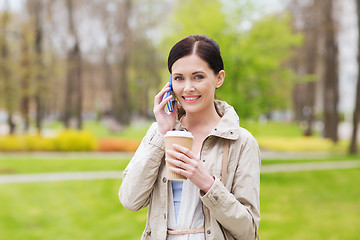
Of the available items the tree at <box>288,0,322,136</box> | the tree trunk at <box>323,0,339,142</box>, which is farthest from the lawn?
the tree trunk at <box>323,0,339,142</box>

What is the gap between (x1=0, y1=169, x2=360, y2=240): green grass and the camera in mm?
8406

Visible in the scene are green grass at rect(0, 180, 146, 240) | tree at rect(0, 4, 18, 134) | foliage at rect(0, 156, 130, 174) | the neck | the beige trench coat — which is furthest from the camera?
tree at rect(0, 4, 18, 134)

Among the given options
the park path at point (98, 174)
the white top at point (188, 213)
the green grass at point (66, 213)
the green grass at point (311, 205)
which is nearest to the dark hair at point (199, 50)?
the white top at point (188, 213)

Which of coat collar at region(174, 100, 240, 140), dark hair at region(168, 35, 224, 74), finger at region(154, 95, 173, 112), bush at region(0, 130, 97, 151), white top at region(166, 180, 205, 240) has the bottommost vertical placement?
bush at region(0, 130, 97, 151)

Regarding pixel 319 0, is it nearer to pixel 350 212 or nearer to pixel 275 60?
pixel 275 60

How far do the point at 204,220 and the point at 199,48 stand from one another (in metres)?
0.89

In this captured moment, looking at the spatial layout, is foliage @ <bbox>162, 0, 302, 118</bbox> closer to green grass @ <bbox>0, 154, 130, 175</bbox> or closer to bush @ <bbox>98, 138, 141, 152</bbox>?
green grass @ <bbox>0, 154, 130, 175</bbox>

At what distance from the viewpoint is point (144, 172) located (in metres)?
2.24

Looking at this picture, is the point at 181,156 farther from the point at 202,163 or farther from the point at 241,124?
the point at 241,124

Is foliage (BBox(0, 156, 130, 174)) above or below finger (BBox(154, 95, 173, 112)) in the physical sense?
below

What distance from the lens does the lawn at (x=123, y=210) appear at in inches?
332

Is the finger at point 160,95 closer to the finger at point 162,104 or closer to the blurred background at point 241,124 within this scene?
the finger at point 162,104

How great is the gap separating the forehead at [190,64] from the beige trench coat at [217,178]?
0.31 m

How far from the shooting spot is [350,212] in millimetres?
9984
